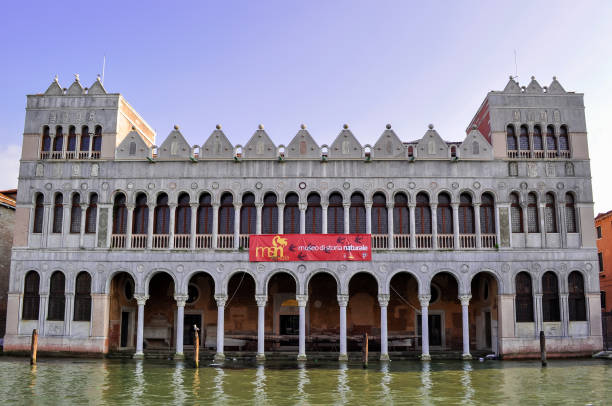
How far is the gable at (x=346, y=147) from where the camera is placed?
28844 millimetres

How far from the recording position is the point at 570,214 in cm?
2852

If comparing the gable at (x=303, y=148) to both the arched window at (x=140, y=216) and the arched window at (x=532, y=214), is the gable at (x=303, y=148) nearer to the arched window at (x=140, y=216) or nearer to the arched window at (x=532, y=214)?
the arched window at (x=140, y=216)

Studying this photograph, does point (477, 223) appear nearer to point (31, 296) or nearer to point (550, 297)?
point (550, 297)

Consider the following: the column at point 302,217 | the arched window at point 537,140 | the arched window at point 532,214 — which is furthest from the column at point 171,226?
the arched window at point 537,140

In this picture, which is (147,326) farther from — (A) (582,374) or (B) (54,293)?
(A) (582,374)

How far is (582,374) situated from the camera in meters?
21.7

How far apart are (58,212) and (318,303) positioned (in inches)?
560

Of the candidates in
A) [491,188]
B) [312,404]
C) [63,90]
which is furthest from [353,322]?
[63,90]

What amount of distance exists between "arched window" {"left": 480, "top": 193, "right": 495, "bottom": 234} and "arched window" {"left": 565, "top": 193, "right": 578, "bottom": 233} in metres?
3.55

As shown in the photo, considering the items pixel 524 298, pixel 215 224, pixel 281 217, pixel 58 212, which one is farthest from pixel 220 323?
pixel 524 298

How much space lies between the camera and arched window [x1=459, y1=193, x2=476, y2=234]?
94.3 feet

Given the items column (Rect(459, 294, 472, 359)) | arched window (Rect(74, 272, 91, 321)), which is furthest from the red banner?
arched window (Rect(74, 272, 91, 321))

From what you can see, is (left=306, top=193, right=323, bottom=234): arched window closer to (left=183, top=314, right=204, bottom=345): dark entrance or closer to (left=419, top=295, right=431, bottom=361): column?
(left=419, top=295, right=431, bottom=361): column

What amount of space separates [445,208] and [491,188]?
242cm
